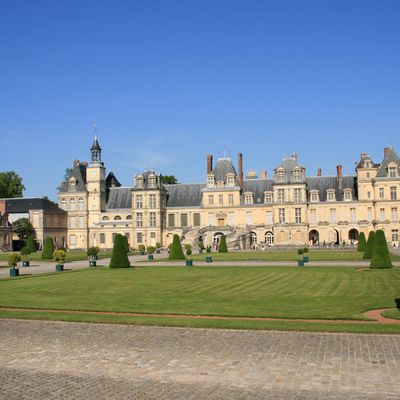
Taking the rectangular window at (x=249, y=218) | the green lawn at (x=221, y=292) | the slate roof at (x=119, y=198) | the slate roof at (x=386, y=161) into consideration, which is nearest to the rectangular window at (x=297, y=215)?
the rectangular window at (x=249, y=218)

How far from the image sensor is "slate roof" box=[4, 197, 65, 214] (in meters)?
81.0

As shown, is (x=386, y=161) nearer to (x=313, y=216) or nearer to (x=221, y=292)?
(x=313, y=216)

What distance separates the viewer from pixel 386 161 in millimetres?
72750

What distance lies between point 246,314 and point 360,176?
59.2 m

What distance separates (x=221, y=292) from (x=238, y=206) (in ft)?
181

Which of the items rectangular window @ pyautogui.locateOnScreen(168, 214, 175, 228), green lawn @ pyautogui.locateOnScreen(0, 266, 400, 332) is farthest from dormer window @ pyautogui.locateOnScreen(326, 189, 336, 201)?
green lawn @ pyautogui.locateOnScreen(0, 266, 400, 332)

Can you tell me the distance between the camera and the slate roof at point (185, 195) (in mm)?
80438

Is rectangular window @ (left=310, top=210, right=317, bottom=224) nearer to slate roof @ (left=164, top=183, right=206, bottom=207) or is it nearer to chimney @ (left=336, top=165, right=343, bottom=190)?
chimney @ (left=336, top=165, right=343, bottom=190)

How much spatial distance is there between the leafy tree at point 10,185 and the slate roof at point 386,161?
193ft

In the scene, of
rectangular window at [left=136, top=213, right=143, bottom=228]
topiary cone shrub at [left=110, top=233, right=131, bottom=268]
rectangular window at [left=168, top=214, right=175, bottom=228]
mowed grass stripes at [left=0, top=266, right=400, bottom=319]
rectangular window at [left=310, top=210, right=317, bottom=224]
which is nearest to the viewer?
mowed grass stripes at [left=0, top=266, right=400, bottom=319]

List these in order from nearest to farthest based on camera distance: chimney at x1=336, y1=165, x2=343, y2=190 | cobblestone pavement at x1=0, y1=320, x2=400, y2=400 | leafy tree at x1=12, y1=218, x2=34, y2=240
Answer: cobblestone pavement at x1=0, y1=320, x2=400, y2=400, chimney at x1=336, y1=165, x2=343, y2=190, leafy tree at x1=12, y1=218, x2=34, y2=240

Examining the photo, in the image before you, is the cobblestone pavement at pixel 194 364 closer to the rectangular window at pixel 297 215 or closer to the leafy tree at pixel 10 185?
the rectangular window at pixel 297 215

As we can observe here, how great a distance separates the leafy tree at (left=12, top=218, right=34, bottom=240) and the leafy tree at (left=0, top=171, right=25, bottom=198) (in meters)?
15.6

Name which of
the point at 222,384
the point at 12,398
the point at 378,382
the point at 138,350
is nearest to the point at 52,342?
the point at 138,350
